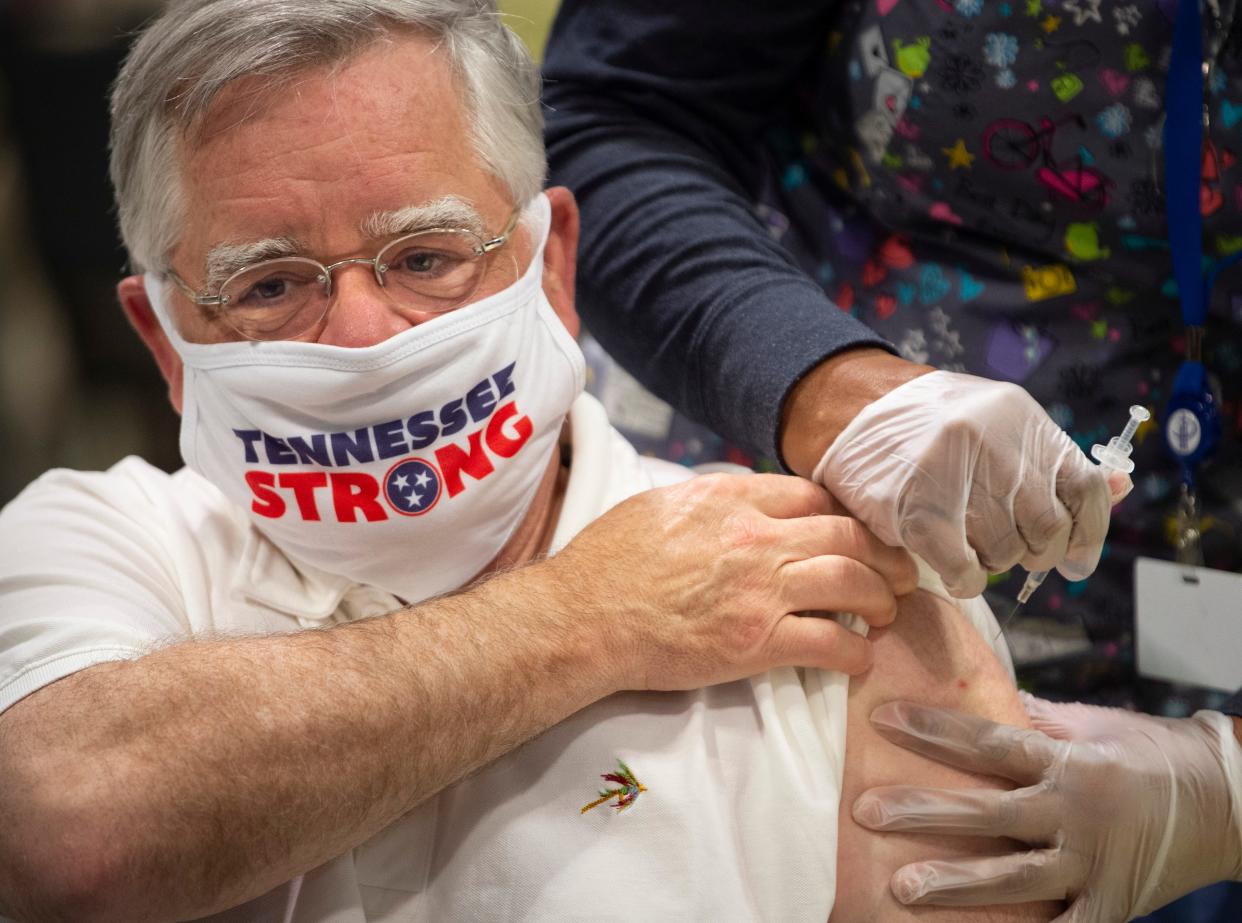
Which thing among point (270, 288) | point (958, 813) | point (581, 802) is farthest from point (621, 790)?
point (270, 288)

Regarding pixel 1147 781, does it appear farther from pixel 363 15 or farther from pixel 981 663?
pixel 363 15

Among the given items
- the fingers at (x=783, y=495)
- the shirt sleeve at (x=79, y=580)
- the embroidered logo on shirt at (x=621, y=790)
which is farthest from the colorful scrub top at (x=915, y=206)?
the shirt sleeve at (x=79, y=580)

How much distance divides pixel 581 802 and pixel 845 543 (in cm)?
41

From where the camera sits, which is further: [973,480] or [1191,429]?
[1191,429]

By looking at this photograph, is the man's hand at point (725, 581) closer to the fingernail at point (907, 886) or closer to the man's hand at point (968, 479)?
the man's hand at point (968, 479)

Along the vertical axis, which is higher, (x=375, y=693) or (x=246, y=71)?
(x=246, y=71)

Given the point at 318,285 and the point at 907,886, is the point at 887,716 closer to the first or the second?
the point at 907,886

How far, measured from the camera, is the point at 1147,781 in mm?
1351

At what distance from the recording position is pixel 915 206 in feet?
5.74

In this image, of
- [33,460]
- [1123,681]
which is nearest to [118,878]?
[1123,681]

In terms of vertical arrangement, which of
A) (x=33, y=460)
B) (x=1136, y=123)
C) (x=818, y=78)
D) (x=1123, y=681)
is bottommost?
(x=33, y=460)

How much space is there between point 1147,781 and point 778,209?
1071 mm

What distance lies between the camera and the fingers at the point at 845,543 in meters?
1.35

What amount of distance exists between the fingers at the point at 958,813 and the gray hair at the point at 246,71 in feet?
2.77
